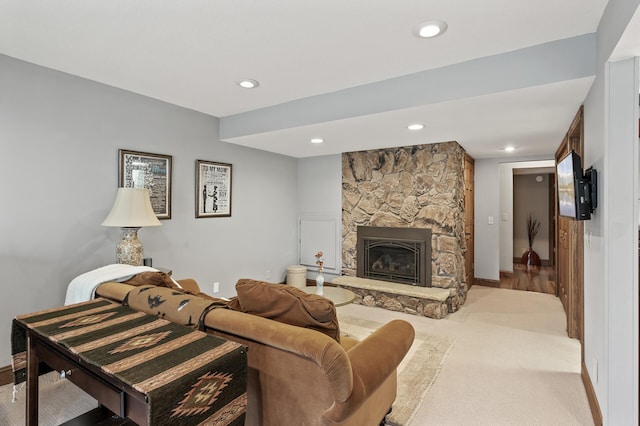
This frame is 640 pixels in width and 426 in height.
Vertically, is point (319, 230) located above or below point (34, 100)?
below

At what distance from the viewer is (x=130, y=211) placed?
2.79m

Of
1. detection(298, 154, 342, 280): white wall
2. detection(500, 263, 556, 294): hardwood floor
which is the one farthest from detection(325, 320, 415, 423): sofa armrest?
detection(500, 263, 556, 294): hardwood floor

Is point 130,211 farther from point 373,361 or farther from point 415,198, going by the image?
point 415,198

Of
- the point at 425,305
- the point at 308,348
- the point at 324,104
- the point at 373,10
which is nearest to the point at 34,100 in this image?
the point at 324,104

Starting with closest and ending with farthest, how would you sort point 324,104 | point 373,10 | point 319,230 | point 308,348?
1. point 308,348
2. point 373,10
3. point 324,104
4. point 319,230

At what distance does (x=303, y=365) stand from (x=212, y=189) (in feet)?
10.1

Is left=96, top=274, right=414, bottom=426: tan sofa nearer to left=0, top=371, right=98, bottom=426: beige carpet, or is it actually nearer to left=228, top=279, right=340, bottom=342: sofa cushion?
left=228, top=279, right=340, bottom=342: sofa cushion

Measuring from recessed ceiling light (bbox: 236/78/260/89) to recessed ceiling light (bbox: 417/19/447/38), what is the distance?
1471mm

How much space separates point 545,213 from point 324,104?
666 cm

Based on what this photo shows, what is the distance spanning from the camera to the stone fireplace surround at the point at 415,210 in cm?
416

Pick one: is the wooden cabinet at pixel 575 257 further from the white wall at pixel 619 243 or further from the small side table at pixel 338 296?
the small side table at pixel 338 296

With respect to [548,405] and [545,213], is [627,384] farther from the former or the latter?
[545,213]

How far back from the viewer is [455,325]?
3.72 m

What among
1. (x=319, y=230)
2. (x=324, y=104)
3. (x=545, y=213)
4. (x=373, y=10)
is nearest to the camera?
(x=373, y=10)
